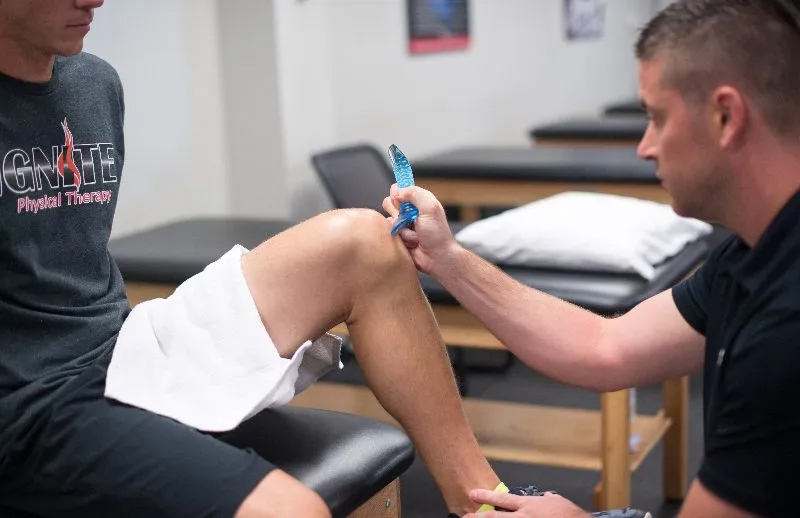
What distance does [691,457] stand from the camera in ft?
9.98

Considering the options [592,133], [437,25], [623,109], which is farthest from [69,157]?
[623,109]

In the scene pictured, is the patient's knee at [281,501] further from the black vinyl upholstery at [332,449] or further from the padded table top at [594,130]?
the padded table top at [594,130]

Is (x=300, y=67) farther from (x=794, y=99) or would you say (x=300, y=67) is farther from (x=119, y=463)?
(x=794, y=99)

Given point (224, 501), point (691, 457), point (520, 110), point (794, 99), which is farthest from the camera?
point (520, 110)

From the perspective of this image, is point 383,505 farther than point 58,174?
Yes

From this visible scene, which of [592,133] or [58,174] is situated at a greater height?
[58,174]

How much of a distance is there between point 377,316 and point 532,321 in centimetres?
24

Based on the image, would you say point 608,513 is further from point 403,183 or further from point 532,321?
point 403,183

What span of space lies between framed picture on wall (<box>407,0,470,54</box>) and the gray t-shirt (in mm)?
2928

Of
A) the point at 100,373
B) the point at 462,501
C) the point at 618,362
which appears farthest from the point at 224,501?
the point at 618,362

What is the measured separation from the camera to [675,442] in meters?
2.82

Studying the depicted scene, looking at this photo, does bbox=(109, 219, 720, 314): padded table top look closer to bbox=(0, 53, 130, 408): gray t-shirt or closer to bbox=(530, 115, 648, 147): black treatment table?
bbox=(0, 53, 130, 408): gray t-shirt

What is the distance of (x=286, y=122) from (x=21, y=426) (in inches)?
88.6

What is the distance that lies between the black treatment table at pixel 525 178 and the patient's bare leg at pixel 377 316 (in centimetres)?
218
